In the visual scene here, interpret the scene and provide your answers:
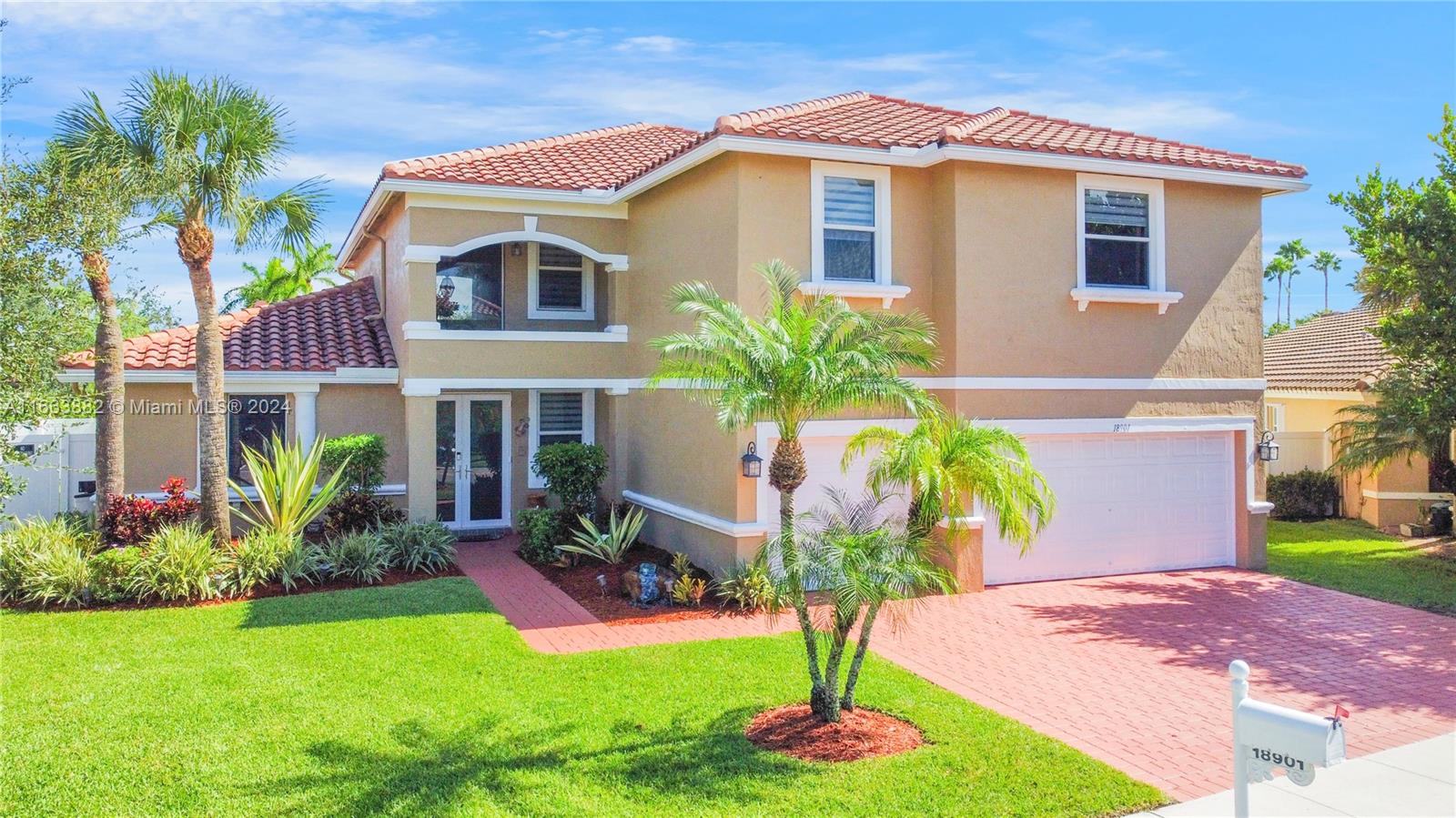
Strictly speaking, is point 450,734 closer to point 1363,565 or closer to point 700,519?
point 700,519

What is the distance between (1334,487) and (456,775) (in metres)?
21.6

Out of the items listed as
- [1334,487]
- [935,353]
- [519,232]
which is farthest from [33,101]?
[1334,487]

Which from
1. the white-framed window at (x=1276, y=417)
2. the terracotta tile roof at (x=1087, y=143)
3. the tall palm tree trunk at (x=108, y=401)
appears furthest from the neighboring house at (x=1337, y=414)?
the tall palm tree trunk at (x=108, y=401)

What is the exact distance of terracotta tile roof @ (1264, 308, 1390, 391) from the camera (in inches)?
861

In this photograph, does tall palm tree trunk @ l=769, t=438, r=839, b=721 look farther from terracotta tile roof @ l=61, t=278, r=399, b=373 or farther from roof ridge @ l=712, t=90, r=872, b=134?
terracotta tile roof @ l=61, t=278, r=399, b=373

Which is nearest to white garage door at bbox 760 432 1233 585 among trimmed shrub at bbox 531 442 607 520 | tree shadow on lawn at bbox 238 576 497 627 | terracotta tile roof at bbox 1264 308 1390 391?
trimmed shrub at bbox 531 442 607 520

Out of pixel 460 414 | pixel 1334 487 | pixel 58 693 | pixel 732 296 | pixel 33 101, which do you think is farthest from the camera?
pixel 1334 487

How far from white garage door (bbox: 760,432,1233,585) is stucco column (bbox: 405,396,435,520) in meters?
5.93

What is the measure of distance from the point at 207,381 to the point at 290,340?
377 centimetres

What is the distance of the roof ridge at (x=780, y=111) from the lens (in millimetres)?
12836

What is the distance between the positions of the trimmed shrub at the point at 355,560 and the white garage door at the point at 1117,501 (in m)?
5.61

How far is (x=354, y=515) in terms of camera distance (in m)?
15.5

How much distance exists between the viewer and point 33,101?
9.54 meters

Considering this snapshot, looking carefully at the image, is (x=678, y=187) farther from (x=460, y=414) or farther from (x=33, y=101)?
(x=33, y=101)
